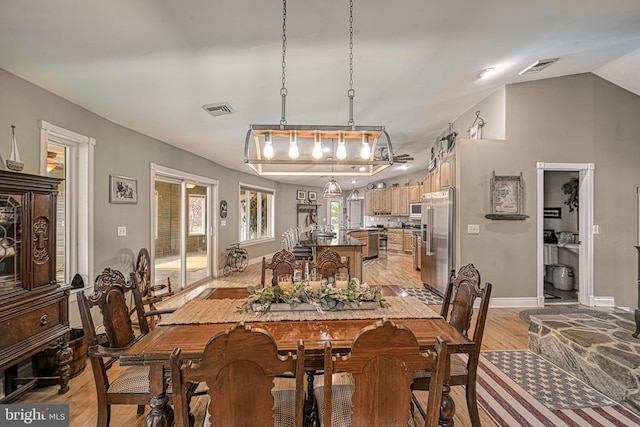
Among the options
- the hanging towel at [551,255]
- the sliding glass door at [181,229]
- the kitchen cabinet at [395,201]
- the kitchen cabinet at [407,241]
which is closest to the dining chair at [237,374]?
the sliding glass door at [181,229]

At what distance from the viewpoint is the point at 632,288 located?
4609 mm

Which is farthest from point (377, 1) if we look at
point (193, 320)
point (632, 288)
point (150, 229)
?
point (632, 288)

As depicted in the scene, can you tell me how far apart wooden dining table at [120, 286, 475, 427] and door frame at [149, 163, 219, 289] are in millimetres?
3191

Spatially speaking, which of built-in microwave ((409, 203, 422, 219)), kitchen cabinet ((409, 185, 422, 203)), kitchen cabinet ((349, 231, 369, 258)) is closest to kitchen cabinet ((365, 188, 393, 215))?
kitchen cabinet ((409, 185, 422, 203))

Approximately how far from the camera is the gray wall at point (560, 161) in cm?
459

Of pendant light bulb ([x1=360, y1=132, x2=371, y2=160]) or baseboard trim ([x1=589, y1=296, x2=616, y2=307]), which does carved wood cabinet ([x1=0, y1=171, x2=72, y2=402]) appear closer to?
pendant light bulb ([x1=360, y1=132, x2=371, y2=160])

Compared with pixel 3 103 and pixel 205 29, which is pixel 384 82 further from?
pixel 3 103

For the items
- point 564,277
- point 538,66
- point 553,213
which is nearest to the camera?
point 538,66

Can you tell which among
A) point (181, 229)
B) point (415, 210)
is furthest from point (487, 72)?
point (415, 210)

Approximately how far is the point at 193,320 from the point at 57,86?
2.44m

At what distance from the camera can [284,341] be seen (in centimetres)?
163

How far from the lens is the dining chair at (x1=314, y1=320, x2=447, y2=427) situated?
1.20m

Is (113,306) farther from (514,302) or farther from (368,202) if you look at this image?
(368,202)

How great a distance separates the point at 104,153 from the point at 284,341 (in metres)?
3.36
